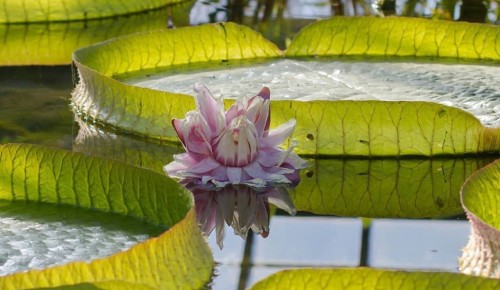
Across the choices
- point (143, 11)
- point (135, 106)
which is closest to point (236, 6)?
point (143, 11)

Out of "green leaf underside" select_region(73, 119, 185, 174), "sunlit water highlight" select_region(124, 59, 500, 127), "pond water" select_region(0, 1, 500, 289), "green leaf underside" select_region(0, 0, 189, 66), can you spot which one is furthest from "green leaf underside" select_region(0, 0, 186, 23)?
"green leaf underside" select_region(73, 119, 185, 174)

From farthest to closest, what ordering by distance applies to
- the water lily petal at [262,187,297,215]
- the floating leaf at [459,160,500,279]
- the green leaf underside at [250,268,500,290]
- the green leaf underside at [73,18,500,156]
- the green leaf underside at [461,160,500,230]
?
the green leaf underside at [73,18,500,156]
the water lily petal at [262,187,297,215]
the green leaf underside at [461,160,500,230]
the floating leaf at [459,160,500,279]
the green leaf underside at [250,268,500,290]

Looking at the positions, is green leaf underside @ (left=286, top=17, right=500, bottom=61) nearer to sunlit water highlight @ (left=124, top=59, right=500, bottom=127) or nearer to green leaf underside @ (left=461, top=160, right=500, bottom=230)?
sunlit water highlight @ (left=124, top=59, right=500, bottom=127)

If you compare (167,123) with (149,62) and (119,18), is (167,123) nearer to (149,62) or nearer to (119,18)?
(149,62)

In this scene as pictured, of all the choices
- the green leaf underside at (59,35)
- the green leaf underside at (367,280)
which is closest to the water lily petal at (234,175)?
the green leaf underside at (367,280)

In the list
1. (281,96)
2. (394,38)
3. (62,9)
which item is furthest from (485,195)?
(62,9)

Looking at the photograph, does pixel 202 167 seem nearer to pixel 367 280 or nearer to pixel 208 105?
pixel 208 105
